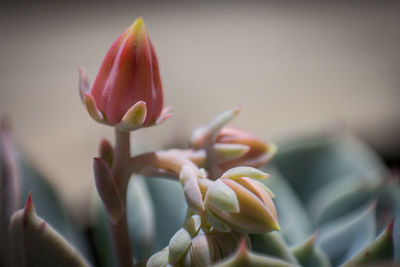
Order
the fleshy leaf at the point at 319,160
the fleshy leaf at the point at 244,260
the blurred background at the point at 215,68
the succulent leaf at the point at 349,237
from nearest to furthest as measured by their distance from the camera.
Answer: the fleshy leaf at the point at 244,260
the succulent leaf at the point at 349,237
the fleshy leaf at the point at 319,160
the blurred background at the point at 215,68

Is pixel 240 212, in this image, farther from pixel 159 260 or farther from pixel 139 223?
pixel 139 223

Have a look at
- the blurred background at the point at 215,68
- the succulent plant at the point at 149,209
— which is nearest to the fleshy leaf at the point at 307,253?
the succulent plant at the point at 149,209

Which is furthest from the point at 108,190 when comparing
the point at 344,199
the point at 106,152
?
the point at 344,199

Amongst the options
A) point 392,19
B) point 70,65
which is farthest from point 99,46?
point 392,19

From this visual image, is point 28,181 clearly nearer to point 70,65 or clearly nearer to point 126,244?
point 126,244

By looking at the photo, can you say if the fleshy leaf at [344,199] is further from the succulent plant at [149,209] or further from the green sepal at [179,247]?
the green sepal at [179,247]

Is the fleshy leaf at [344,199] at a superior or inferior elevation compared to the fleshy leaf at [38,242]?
inferior
